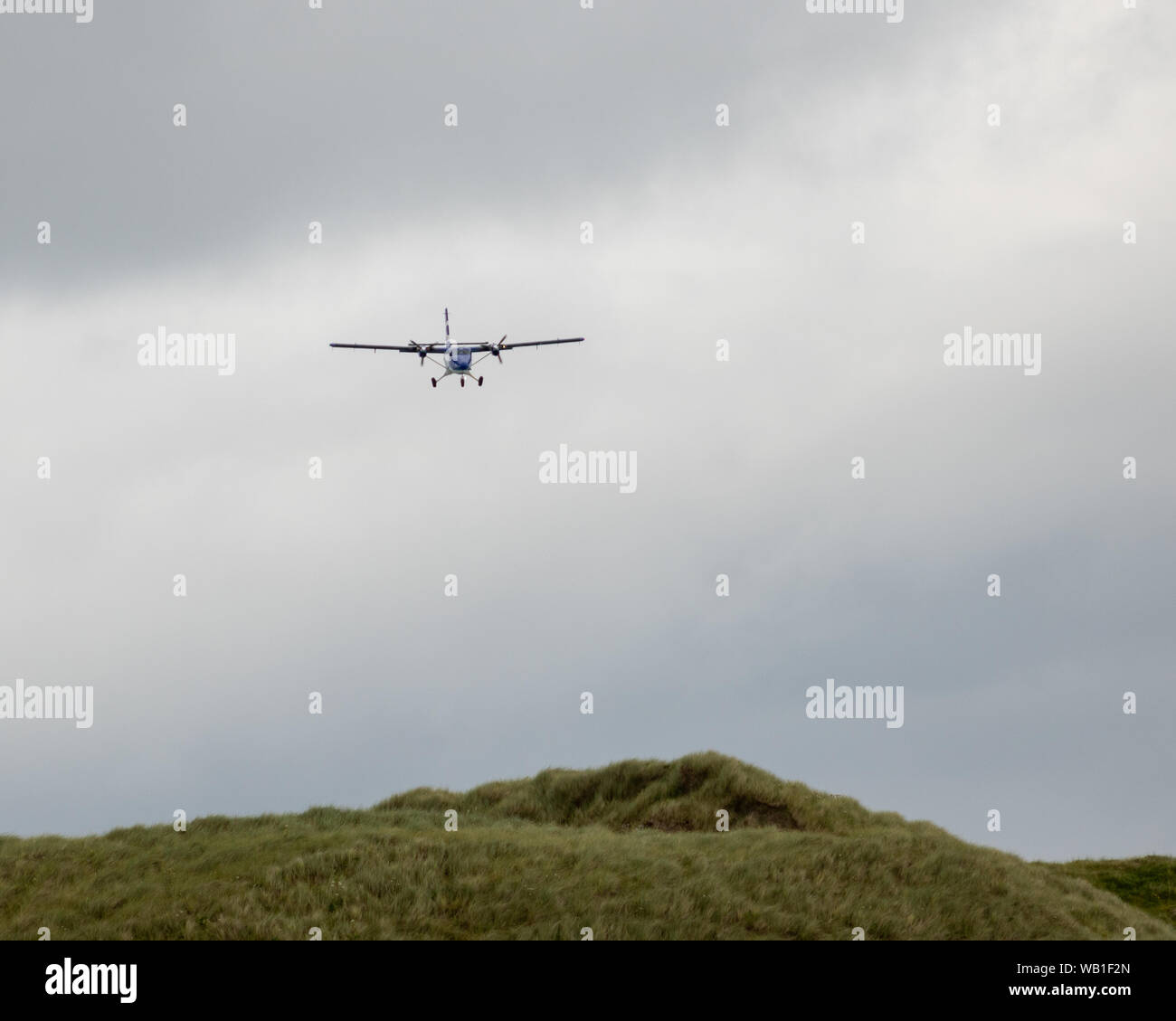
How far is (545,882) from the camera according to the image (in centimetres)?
3494

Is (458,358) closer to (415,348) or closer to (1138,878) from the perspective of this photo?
(415,348)

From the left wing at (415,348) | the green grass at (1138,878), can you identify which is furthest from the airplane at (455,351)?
the green grass at (1138,878)

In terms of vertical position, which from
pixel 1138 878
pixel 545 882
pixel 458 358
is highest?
pixel 458 358

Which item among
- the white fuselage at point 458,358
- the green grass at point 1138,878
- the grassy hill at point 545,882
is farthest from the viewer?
the white fuselage at point 458,358

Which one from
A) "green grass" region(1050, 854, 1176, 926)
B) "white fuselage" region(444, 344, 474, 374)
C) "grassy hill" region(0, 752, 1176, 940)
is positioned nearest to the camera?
"grassy hill" region(0, 752, 1176, 940)

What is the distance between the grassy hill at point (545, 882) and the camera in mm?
33375

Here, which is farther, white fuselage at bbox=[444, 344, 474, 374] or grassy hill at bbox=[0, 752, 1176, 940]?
white fuselage at bbox=[444, 344, 474, 374]

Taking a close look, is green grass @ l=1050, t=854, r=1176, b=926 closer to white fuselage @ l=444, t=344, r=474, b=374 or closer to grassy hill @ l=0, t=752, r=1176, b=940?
grassy hill @ l=0, t=752, r=1176, b=940

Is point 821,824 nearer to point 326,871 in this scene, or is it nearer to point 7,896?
point 326,871

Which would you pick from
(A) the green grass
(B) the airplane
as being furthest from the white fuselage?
(A) the green grass

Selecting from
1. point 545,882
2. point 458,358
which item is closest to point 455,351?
point 458,358

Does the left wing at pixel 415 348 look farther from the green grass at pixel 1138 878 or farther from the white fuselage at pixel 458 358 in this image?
the green grass at pixel 1138 878

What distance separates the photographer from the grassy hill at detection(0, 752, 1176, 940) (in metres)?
33.4
